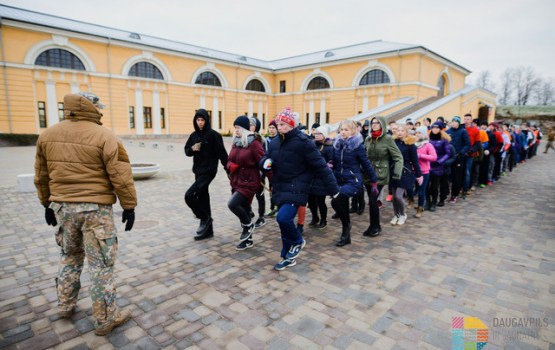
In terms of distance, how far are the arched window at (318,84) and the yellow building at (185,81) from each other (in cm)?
12

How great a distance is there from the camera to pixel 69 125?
278 centimetres

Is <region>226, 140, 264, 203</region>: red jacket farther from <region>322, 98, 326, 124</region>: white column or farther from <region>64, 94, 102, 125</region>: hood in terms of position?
<region>322, 98, 326, 124</region>: white column

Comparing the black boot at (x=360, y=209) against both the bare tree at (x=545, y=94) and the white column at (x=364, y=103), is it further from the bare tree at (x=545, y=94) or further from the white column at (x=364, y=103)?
the bare tree at (x=545, y=94)

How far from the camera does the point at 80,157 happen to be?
2.75 metres

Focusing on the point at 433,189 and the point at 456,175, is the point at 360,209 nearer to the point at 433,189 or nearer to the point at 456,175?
the point at 433,189

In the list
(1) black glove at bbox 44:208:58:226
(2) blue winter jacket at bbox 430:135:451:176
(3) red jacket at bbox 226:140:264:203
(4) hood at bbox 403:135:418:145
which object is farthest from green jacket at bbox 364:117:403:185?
(1) black glove at bbox 44:208:58:226

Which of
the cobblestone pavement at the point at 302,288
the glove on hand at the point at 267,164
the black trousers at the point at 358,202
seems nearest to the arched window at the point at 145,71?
the cobblestone pavement at the point at 302,288

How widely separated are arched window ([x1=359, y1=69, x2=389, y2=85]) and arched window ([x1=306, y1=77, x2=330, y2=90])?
4.63 meters

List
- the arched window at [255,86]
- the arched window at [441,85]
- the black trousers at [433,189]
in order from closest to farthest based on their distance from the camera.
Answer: the black trousers at [433,189]
the arched window at [441,85]
the arched window at [255,86]

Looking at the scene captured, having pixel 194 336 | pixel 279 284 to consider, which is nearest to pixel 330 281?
pixel 279 284

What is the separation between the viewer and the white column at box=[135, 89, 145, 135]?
30.2 meters

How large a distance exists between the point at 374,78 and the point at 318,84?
7.17 m

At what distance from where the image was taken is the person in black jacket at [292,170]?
409 cm

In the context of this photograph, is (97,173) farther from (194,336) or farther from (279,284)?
(279,284)
